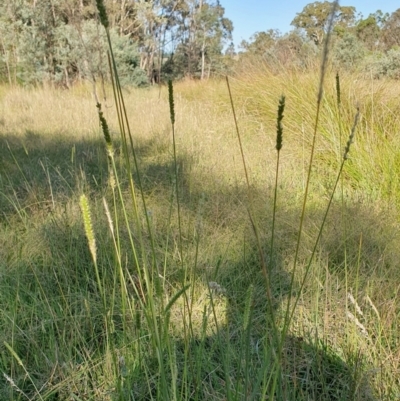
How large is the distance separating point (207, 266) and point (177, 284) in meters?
0.14

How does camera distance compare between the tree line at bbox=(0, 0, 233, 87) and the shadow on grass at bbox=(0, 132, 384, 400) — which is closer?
the shadow on grass at bbox=(0, 132, 384, 400)

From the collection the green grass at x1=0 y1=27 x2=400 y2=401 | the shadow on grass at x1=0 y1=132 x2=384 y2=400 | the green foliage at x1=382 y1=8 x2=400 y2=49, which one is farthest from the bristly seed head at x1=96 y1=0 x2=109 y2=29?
the green foliage at x1=382 y1=8 x2=400 y2=49

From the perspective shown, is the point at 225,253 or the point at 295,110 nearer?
the point at 225,253

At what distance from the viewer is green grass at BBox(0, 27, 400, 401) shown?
2.30 ft

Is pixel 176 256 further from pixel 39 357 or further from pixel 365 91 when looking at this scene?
pixel 365 91

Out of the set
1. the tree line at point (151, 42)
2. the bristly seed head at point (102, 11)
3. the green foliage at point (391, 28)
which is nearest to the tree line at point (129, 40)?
the tree line at point (151, 42)

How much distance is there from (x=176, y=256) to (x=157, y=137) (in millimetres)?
1963

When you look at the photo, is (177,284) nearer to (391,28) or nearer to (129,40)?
(129,40)

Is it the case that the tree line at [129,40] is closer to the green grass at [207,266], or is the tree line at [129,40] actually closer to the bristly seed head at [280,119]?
the green grass at [207,266]

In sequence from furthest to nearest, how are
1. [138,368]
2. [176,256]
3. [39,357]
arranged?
[176,256] < [39,357] < [138,368]

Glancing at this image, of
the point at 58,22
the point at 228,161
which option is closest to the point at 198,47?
the point at 58,22

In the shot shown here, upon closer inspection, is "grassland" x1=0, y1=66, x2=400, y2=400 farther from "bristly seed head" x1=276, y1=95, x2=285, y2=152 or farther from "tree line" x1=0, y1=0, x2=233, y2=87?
"tree line" x1=0, y1=0, x2=233, y2=87

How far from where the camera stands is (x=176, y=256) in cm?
141

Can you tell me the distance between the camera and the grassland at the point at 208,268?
0.74 m
